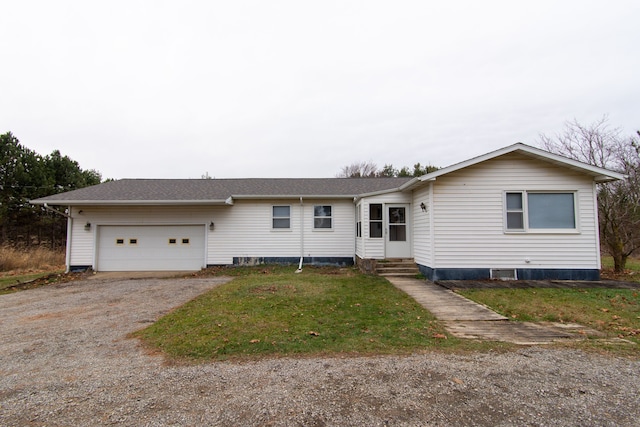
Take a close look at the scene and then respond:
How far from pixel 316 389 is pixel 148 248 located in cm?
1222

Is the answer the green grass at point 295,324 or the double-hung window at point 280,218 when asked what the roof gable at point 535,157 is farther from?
the double-hung window at point 280,218

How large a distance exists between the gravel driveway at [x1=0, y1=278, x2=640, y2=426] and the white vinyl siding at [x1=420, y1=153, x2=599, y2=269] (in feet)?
17.9

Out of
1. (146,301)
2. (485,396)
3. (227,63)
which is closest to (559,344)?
(485,396)

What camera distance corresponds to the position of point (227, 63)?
12.8m

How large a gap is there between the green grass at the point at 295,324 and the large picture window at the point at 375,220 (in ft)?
10.4

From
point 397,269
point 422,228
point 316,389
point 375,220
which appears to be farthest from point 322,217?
point 316,389

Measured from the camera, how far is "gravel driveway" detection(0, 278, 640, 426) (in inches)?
96.8

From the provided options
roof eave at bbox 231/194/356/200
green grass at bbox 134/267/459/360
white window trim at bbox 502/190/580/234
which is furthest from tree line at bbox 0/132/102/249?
white window trim at bbox 502/190/580/234

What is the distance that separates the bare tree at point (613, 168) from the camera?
11.1 metres

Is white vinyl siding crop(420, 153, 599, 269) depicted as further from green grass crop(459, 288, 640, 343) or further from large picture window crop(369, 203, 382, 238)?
large picture window crop(369, 203, 382, 238)

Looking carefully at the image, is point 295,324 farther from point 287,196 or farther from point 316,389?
point 287,196

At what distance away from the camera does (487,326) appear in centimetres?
498

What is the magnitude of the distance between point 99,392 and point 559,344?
216 inches

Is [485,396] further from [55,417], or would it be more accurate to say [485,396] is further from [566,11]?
[566,11]
